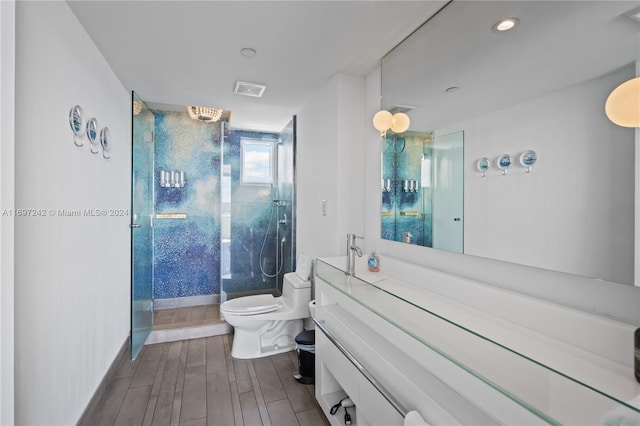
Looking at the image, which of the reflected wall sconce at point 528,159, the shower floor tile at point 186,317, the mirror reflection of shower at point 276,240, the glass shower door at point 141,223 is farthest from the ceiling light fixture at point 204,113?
the reflected wall sconce at point 528,159

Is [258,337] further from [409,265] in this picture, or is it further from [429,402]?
[429,402]

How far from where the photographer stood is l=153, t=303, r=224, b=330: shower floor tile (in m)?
3.05

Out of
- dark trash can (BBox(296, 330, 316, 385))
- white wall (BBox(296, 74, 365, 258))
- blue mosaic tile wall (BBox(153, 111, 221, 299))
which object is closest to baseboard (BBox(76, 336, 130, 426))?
blue mosaic tile wall (BBox(153, 111, 221, 299))

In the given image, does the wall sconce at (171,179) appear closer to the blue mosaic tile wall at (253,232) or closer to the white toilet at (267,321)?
the blue mosaic tile wall at (253,232)

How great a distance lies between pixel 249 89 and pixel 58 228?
1.75m

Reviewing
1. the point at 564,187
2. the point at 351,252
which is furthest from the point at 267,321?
the point at 564,187

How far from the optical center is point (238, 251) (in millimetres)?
3689

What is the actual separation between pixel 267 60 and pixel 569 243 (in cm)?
204

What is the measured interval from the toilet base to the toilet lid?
0.15 meters

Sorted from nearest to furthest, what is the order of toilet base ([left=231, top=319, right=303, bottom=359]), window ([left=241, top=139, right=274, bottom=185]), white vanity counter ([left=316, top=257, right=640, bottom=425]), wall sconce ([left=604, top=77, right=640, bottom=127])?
white vanity counter ([left=316, top=257, right=640, bottom=425]), wall sconce ([left=604, top=77, right=640, bottom=127]), toilet base ([left=231, top=319, right=303, bottom=359]), window ([left=241, top=139, right=274, bottom=185])

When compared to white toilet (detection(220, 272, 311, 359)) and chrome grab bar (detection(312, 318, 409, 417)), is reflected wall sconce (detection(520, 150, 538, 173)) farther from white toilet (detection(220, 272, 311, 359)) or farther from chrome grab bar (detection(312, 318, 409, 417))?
white toilet (detection(220, 272, 311, 359))

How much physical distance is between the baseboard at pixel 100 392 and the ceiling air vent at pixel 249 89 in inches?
97.3

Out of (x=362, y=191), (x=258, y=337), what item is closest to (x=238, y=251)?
(x=258, y=337)

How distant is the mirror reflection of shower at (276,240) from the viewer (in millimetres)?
3715
